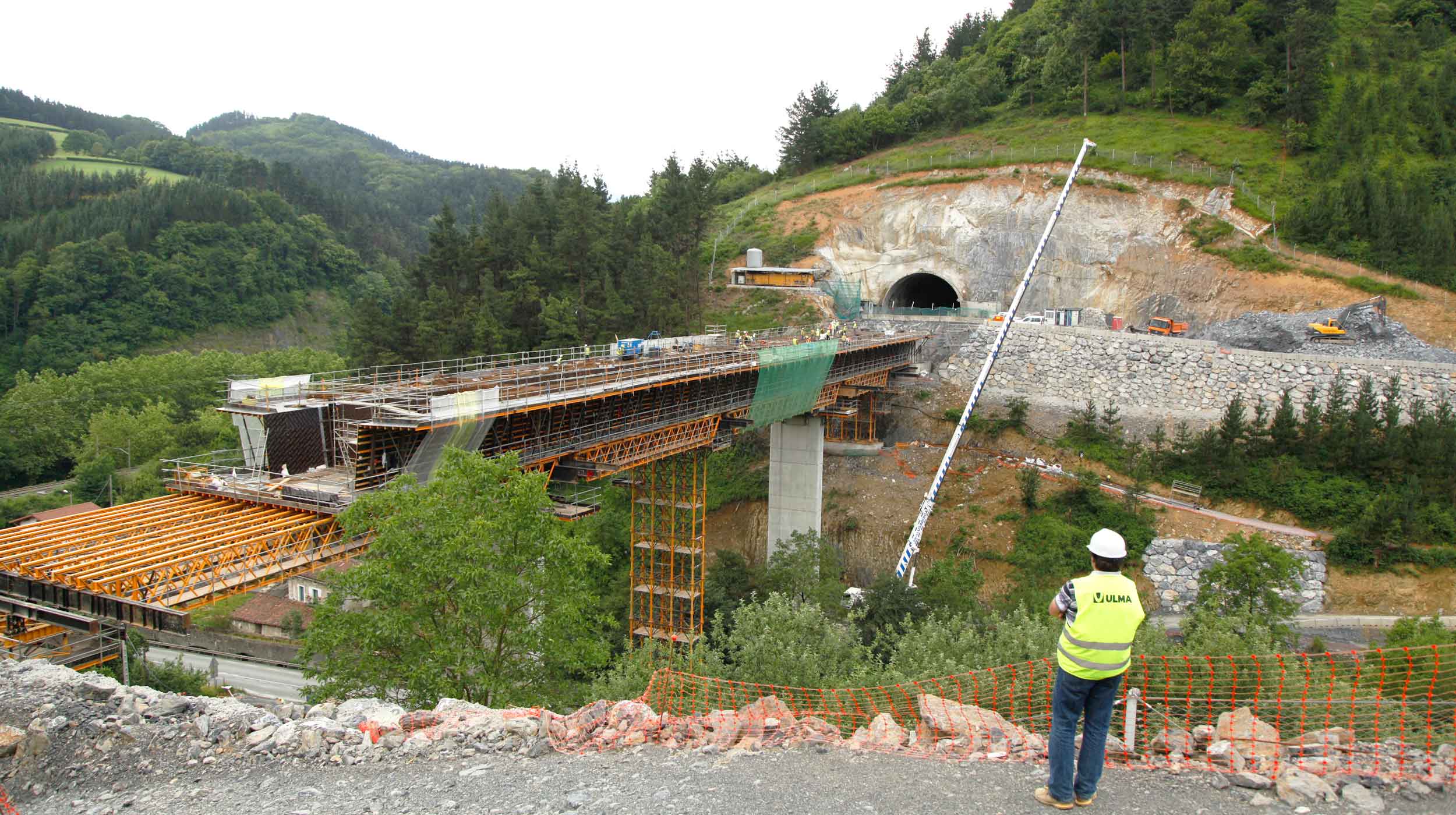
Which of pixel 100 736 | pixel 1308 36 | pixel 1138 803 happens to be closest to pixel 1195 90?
pixel 1308 36

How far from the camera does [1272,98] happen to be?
55938 millimetres

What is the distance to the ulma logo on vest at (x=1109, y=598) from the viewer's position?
23.2 ft

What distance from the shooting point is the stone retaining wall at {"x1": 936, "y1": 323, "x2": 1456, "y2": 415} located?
37.4 meters

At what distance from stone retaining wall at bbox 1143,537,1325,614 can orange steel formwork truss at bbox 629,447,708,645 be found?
18067 millimetres

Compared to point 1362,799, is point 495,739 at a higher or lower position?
lower

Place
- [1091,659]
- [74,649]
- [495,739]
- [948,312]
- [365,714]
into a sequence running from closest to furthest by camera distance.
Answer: [1091,659] < [495,739] < [365,714] < [74,649] < [948,312]

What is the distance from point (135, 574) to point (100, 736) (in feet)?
14.7

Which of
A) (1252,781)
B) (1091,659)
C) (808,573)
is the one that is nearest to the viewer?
(1091,659)

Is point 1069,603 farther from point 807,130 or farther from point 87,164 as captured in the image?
point 87,164

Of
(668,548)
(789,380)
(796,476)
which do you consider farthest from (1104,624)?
(796,476)

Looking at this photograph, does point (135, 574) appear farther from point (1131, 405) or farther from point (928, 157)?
point (928, 157)

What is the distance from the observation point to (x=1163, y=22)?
64688 millimetres

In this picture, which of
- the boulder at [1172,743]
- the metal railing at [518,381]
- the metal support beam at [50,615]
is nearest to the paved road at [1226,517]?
the metal railing at [518,381]

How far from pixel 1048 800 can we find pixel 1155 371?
38.5 metres
